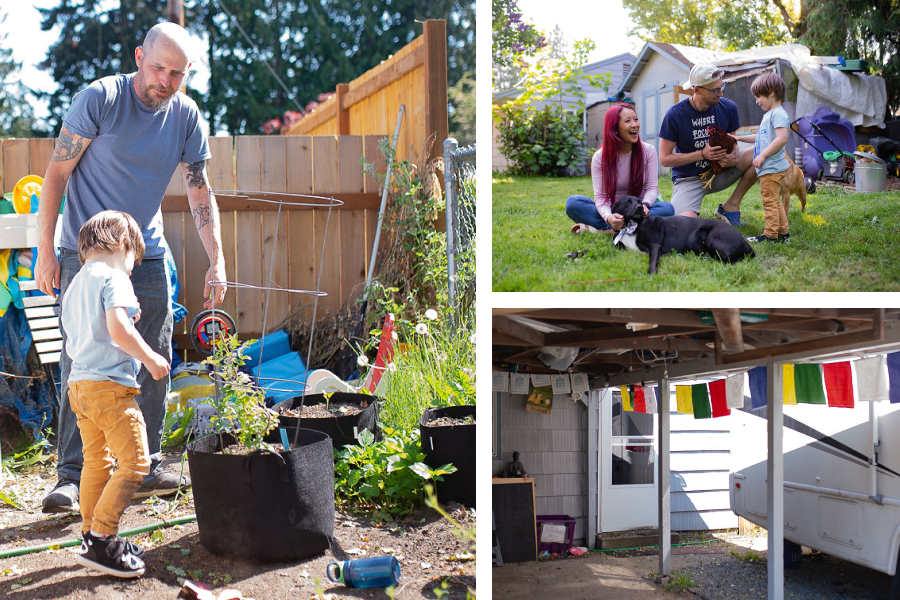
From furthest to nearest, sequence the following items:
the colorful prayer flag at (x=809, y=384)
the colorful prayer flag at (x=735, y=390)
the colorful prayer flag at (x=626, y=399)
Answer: the colorful prayer flag at (x=626, y=399) → the colorful prayer flag at (x=735, y=390) → the colorful prayer flag at (x=809, y=384)

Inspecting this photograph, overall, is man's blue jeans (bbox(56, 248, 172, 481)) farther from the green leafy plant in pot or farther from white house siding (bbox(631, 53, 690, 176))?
white house siding (bbox(631, 53, 690, 176))

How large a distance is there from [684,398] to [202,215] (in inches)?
216

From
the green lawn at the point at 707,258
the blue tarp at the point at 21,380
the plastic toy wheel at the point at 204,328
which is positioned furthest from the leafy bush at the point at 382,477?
the blue tarp at the point at 21,380

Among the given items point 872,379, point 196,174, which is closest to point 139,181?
point 196,174

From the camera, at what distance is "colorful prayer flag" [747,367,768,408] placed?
4.92 metres

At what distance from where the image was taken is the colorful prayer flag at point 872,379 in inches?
157

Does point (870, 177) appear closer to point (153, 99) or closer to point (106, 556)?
point (153, 99)

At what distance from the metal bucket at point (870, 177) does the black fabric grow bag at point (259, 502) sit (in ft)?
6.36

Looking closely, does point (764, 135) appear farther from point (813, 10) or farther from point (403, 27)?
point (403, 27)

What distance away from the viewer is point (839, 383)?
436cm

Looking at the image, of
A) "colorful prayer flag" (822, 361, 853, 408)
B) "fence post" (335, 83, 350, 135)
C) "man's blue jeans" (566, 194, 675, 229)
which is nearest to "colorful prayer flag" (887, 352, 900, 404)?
"colorful prayer flag" (822, 361, 853, 408)

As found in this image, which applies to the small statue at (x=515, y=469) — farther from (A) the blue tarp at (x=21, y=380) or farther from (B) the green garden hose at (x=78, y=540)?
(B) the green garden hose at (x=78, y=540)

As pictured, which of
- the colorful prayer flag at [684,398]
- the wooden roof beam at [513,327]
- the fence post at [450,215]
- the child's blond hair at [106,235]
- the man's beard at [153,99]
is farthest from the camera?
the colorful prayer flag at [684,398]

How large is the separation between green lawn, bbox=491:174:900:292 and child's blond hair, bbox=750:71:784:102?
0.30 m
